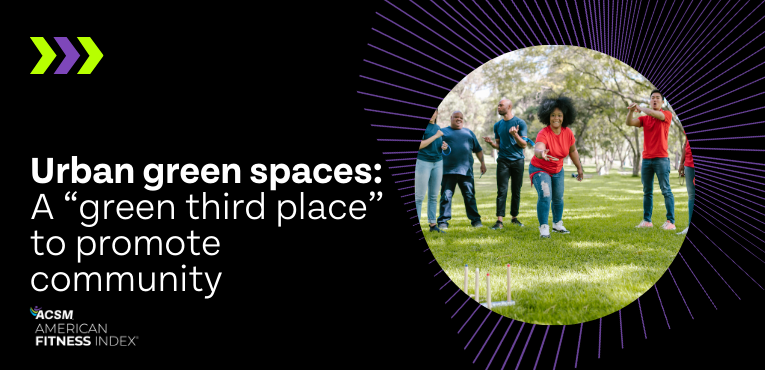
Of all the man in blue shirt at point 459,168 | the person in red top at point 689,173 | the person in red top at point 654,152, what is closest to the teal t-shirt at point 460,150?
the man in blue shirt at point 459,168

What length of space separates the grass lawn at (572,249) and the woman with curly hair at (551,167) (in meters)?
0.06

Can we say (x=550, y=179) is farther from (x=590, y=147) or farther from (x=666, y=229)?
(x=666, y=229)

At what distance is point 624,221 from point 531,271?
1159 millimetres

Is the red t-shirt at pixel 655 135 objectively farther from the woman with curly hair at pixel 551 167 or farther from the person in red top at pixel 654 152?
the woman with curly hair at pixel 551 167

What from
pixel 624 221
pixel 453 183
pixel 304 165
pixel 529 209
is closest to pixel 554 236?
pixel 529 209

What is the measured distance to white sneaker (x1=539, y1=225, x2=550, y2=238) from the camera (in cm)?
554

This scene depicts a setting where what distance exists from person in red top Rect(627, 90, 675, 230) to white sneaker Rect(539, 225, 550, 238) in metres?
0.90

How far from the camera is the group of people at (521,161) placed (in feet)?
18.0

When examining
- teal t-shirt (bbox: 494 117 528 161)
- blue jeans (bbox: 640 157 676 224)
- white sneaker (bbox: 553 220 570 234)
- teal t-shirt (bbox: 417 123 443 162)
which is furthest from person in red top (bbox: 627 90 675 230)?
teal t-shirt (bbox: 417 123 443 162)

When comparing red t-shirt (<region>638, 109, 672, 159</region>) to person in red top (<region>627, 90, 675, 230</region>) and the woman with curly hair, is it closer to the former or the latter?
person in red top (<region>627, 90, 675, 230</region>)

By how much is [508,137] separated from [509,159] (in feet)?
0.70

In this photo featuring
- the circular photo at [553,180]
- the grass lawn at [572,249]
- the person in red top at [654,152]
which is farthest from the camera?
the person in red top at [654,152]

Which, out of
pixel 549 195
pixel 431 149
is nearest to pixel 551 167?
pixel 549 195

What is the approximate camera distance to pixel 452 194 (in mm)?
5676
